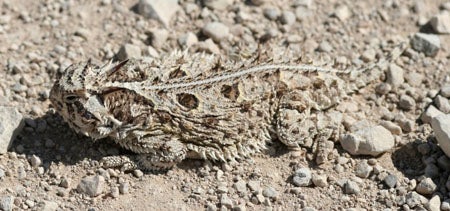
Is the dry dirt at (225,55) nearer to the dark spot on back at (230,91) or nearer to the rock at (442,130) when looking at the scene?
the rock at (442,130)

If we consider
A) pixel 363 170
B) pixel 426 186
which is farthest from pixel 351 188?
pixel 426 186

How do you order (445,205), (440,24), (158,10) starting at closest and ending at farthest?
1. (445,205)
2. (158,10)
3. (440,24)

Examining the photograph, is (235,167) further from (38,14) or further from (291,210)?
(38,14)

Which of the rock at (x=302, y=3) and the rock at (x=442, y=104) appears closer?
the rock at (x=442, y=104)

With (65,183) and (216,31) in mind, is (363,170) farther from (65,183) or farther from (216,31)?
(65,183)

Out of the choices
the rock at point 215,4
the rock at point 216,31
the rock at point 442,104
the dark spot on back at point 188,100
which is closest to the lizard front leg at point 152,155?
the dark spot on back at point 188,100

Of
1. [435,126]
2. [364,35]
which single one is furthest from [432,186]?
[364,35]
